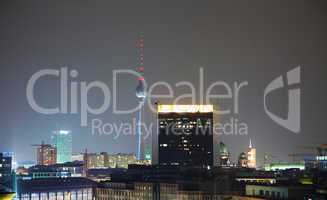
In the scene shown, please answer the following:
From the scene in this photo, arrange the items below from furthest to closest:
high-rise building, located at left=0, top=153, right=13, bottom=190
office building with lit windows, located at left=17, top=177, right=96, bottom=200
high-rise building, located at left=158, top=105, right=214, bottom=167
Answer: high-rise building, located at left=158, top=105, right=214, bottom=167
high-rise building, located at left=0, top=153, right=13, bottom=190
office building with lit windows, located at left=17, top=177, right=96, bottom=200

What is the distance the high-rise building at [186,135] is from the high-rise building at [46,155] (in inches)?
1258

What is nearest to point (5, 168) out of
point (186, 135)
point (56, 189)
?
point (56, 189)

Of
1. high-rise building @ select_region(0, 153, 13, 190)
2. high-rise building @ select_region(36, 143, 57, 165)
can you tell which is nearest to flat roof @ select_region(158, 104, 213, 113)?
high-rise building @ select_region(0, 153, 13, 190)

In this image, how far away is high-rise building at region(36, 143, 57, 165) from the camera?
340ft

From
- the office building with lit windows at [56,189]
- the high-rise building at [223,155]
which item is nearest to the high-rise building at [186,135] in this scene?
the high-rise building at [223,155]

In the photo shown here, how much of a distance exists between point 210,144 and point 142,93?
19287mm

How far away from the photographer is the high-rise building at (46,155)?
103688mm

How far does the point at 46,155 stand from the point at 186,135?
1457 inches

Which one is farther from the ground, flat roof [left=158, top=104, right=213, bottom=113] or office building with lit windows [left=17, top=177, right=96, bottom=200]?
flat roof [left=158, top=104, right=213, bottom=113]

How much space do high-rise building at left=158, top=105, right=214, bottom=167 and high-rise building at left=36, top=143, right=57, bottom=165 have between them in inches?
1258

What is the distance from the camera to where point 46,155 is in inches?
4171

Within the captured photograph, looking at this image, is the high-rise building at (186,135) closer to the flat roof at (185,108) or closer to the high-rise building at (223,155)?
the flat roof at (185,108)

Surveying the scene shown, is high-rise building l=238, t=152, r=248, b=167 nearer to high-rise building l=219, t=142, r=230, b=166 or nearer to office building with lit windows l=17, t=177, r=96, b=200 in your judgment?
high-rise building l=219, t=142, r=230, b=166

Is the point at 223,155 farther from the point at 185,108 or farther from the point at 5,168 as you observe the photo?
the point at 5,168
